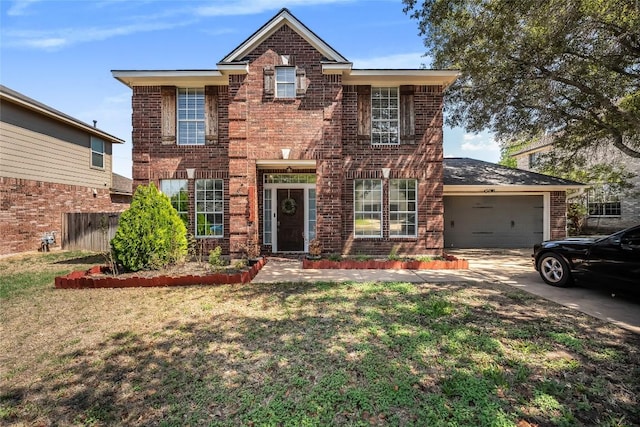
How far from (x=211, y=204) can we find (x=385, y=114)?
6.77 meters

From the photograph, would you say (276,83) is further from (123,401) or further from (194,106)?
(123,401)

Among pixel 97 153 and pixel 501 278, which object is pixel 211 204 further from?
pixel 97 153

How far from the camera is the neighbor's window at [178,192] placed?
10391 mm

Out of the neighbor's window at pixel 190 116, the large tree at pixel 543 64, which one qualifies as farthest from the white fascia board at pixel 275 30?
the large tree at pixel 543 64

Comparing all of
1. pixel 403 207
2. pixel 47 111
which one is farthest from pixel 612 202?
pixel 47 111

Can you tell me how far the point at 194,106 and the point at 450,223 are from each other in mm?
11266

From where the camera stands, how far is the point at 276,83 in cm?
984

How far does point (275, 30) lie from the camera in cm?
982

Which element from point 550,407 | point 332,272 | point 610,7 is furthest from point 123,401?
point 610,7

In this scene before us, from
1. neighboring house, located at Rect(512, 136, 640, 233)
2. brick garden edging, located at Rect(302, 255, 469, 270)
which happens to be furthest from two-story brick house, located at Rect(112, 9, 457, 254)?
neighboring house, located at Rect(512, 136, 640, 233)

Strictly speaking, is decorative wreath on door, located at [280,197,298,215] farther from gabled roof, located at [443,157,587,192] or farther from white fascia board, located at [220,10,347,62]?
gabled roof, located at [443,157,587,192]

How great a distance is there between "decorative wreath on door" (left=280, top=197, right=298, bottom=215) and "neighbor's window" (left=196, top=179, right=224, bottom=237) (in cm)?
213

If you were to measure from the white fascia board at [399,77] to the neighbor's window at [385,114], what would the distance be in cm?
29

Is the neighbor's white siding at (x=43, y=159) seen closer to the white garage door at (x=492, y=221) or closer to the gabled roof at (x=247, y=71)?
the gabled roof at (x=247, y=71)
